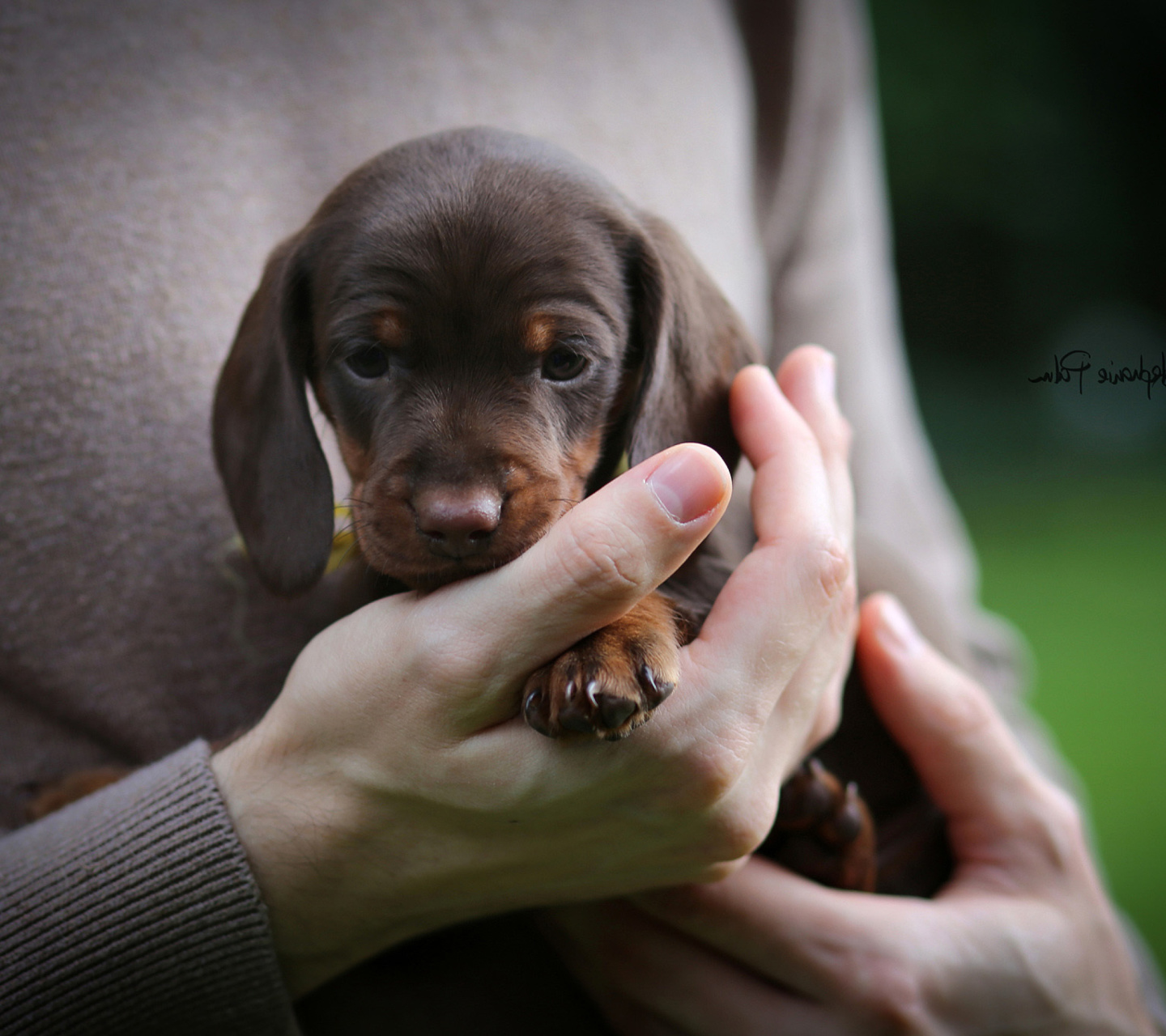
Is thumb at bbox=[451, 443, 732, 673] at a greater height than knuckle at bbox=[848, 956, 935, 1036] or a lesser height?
greater

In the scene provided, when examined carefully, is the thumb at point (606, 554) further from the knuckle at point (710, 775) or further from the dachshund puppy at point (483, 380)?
the knuckle at point (710, 775)

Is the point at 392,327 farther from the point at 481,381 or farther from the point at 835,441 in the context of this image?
the point at 835,441

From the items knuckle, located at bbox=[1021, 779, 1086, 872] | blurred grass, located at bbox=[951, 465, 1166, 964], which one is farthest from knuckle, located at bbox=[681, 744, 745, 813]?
blurred grass, located at bbox=[951, 465, 1166, 964]

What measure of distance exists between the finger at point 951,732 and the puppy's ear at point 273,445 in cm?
133

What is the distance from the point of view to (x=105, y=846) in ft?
5.30

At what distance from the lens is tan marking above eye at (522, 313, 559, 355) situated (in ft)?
5.58

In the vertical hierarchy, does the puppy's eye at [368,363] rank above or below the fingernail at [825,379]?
above

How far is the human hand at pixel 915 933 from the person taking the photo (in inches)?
74.0

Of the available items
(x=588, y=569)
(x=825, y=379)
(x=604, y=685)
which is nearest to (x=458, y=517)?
(x=588, y=569)

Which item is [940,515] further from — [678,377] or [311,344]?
[311,344]

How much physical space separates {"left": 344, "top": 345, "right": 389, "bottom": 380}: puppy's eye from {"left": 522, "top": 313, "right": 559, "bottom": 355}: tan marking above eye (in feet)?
0.91

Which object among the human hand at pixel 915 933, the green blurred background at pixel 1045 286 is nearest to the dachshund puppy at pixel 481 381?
the human hand at pixel 915 933

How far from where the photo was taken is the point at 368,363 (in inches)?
70.6

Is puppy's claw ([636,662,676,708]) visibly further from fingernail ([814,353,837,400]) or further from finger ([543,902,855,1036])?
fingernail ([814,353,837,400])
